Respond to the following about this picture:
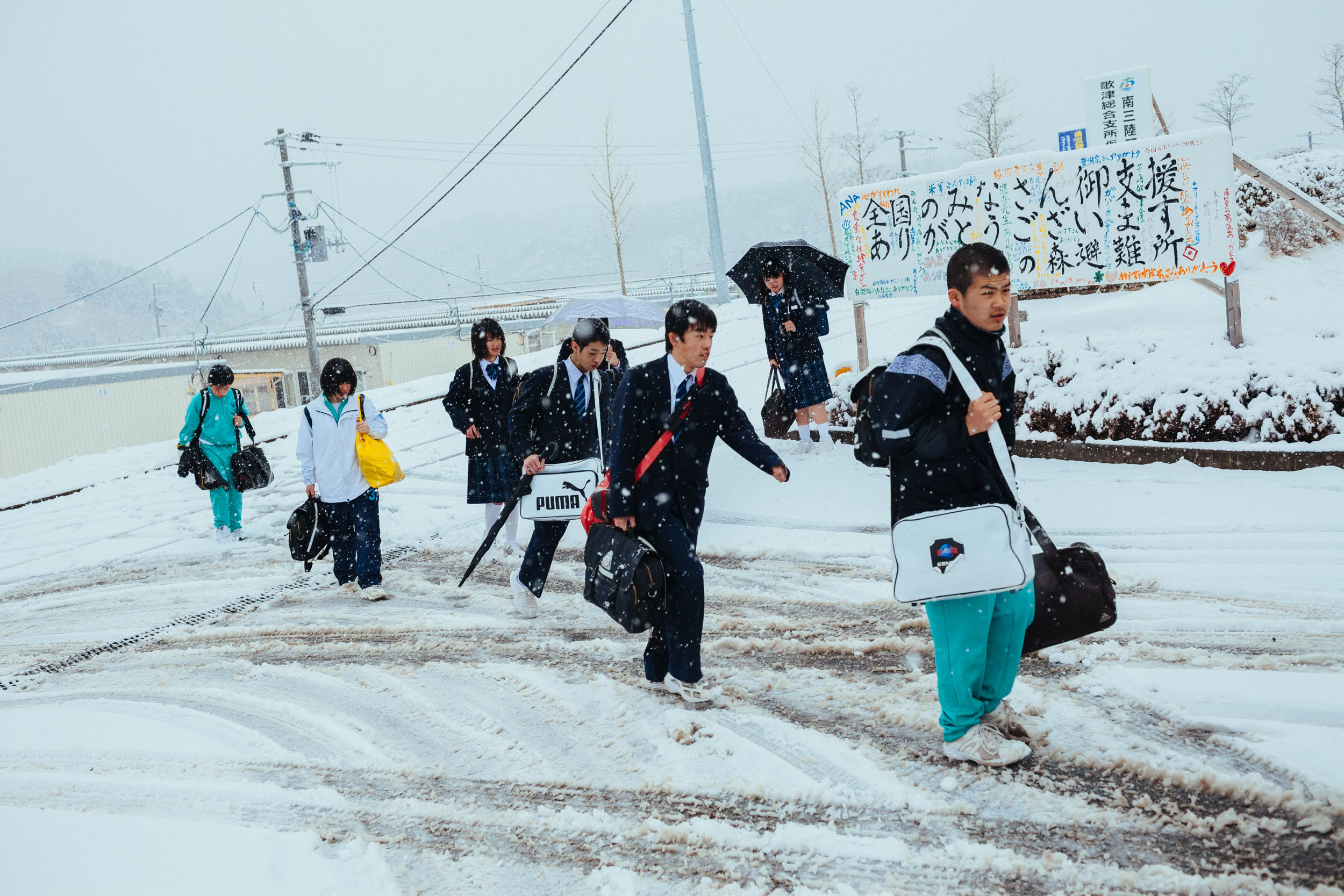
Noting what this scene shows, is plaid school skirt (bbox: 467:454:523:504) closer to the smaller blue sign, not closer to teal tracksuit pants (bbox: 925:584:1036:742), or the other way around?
teal tracksuit pants (bbox: 925:584:1036:742)

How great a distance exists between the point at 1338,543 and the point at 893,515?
12.4 ft

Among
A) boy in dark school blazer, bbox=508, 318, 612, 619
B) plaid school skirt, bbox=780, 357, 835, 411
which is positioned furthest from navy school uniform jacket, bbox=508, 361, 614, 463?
plaid school skirt, bbox=780, 357, 835, 411

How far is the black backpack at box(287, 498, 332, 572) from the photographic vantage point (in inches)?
269

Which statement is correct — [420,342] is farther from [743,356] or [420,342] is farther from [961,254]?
[961,254]

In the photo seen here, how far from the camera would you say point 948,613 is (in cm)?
335

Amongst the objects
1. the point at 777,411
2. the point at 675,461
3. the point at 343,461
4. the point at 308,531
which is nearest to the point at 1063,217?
the point at 777,411

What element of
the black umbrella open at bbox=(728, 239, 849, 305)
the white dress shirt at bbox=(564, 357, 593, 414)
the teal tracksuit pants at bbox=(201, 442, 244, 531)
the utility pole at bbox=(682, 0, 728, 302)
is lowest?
the teal tracksuit pants at bbox=(201, 442, 244, 531)

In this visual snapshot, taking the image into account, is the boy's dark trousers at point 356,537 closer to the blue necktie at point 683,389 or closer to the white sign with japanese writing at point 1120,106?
the blue necktie at point 683,389

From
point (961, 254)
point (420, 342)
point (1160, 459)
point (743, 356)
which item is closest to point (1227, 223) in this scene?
point (1160, 459)

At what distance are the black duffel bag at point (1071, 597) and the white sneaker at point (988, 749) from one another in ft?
1.16

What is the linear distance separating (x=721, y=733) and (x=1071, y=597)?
5.26 feet

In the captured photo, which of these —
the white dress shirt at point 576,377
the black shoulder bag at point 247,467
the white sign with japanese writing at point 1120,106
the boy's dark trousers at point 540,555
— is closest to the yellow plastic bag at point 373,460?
the boy's dark trousers at point 540,555

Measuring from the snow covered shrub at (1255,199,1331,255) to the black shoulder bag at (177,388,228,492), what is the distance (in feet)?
54.9

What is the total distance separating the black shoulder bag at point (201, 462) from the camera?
8.70 m
